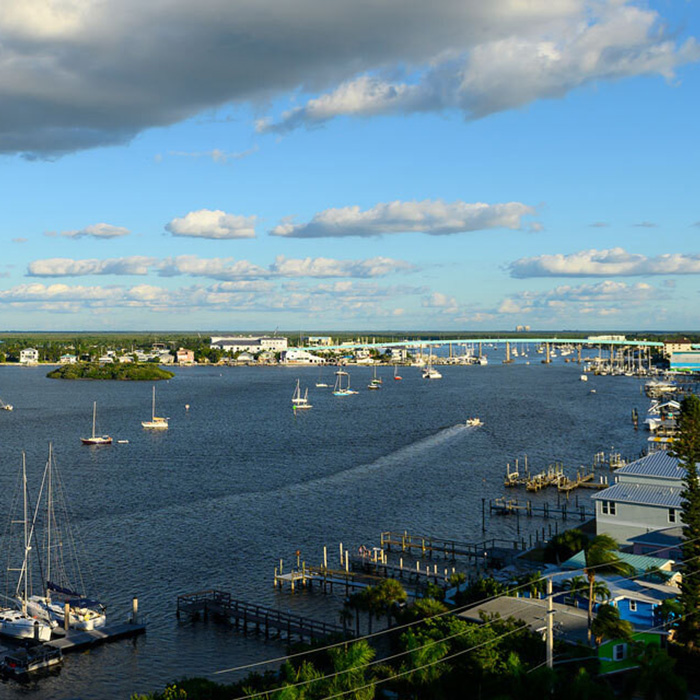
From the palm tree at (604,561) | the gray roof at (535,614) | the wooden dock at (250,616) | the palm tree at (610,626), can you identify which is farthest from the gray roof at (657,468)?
the wooden dock at (250,616)

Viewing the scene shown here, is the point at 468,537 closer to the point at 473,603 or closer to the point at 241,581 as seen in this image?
the point at 241,581

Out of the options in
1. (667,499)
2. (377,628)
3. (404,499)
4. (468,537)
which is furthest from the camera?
(404,499)

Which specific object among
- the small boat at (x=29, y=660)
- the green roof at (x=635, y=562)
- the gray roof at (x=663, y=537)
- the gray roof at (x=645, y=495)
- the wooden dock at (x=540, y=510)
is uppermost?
the gray roof at (x=645, y=495)

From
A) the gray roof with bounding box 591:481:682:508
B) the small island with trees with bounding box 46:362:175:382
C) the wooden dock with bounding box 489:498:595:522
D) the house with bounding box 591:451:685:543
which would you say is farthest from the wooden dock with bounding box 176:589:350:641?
the small island with trees with bounding box 46:362:175:382

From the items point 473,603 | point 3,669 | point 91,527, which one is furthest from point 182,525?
point 473,603

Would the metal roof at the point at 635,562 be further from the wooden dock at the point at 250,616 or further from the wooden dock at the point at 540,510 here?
the wooden dock at the point at 540,510
